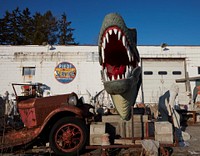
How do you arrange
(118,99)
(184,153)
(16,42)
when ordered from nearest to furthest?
(184,153) → (118,99) → (16,42)

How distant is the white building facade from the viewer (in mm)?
14859

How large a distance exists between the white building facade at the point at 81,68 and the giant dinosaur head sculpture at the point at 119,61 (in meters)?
9.78

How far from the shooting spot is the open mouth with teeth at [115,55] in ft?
13.7

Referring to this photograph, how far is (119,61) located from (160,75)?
10970 mm

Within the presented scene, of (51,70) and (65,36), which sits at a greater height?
(65,36)

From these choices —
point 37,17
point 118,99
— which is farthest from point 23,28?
point 118,99

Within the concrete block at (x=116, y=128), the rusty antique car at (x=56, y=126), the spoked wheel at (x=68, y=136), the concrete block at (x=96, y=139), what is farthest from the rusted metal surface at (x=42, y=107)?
the concrete block at (x=116, y=128)

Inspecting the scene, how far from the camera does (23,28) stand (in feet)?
114

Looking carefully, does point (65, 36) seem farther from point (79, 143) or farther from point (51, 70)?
point (79, 143)

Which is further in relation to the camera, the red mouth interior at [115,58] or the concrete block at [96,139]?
the concrete block at [96,139]

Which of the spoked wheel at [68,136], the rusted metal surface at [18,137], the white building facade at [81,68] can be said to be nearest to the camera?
the spoked wheel at [68,136]

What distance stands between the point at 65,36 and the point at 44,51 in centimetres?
2014

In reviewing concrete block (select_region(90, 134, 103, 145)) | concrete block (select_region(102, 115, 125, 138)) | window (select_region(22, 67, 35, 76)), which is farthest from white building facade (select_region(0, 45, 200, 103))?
concrete block (select_region(90, 134, 103, 145))

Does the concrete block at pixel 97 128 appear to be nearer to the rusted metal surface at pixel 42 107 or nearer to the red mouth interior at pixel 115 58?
the rusted metal surface at pixel 42 107
